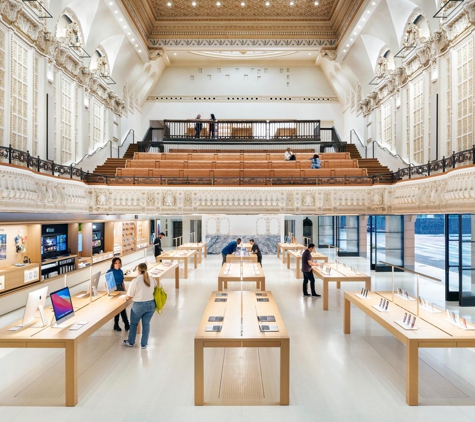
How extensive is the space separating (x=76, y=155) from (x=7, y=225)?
5.30 metres

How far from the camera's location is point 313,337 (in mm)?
6301

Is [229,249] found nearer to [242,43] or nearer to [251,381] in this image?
[251,381]

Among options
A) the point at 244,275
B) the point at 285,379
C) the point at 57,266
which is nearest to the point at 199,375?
the point at 285,379

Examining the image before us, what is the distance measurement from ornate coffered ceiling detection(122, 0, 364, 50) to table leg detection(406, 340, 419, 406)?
16.8 meters

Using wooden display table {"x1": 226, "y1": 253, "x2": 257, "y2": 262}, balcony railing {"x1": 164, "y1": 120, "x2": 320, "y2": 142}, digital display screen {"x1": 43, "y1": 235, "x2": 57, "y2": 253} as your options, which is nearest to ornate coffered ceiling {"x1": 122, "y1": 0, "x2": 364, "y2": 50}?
balcony railing {"x1": 164, "y1": 120, "x2": 320, "y2": 142}

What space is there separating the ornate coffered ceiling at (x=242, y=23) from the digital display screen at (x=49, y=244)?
38.4 feet

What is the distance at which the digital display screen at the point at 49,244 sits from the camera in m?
10.4

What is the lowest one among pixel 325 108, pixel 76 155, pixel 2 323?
pixel 2 323

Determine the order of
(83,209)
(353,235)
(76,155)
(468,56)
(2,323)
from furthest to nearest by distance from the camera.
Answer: (353,235), (76,155), (83,209), (468,56), (2,323)

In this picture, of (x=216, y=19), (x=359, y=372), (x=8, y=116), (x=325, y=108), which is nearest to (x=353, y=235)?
(x=325, y=108)

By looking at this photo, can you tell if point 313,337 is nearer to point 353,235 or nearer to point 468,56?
point 468,56

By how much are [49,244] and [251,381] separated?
858 cm

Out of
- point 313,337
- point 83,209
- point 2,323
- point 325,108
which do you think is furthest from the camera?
point 325,108

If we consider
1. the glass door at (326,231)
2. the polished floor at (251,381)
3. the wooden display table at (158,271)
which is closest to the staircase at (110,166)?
the wooden display table at (158,271)
